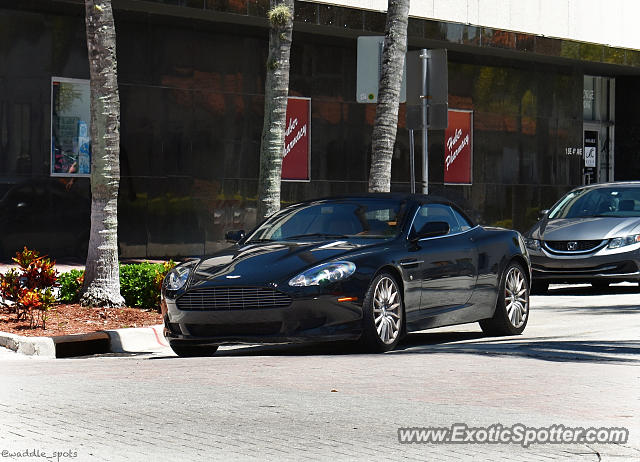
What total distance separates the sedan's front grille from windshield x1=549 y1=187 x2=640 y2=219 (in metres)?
9.93

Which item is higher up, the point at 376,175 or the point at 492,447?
the point at 376,175

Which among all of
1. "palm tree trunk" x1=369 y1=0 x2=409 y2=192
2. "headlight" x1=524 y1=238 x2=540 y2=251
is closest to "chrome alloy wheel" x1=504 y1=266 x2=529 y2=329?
"headlight" x1=524 y1=238 x2=540 y2=251

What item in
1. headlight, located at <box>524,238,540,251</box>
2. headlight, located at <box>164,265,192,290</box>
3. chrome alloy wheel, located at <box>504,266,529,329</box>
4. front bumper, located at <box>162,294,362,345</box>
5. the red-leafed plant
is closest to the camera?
front bumper, located at <box>162,294,362,345</box>

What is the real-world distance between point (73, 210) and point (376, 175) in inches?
244

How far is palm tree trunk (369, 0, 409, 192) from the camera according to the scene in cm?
1953

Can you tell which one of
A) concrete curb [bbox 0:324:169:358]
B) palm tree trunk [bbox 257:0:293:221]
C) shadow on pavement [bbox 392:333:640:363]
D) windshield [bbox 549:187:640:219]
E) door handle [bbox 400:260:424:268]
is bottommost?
concrete curb [bbox 0:324:169:358]

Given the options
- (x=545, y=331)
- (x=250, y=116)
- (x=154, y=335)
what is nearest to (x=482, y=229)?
(x=545, y=331)

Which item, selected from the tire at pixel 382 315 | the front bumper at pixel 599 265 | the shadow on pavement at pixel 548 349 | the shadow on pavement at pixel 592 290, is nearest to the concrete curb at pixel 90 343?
the shadow on pavement at pixel 548 349

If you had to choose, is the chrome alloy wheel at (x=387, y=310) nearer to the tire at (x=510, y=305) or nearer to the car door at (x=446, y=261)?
the car door at (x=446, y=261)

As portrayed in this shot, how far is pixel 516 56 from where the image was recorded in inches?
1257

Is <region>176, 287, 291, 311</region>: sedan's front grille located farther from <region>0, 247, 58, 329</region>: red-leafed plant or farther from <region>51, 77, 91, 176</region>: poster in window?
<region>51, 77, 91, 176</region>: poster in window

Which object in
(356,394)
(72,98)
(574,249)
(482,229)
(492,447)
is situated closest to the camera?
(492,447)

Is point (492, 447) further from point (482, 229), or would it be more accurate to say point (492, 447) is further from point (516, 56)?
point (516, 56)

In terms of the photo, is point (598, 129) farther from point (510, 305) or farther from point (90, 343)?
point (90, 343)
